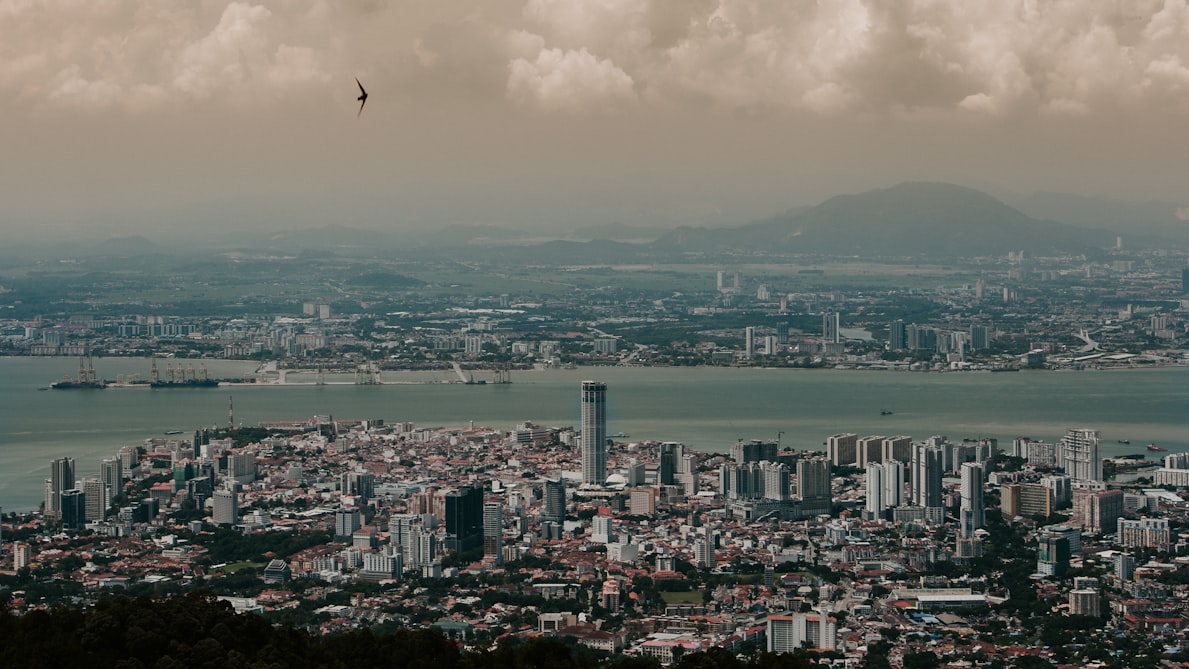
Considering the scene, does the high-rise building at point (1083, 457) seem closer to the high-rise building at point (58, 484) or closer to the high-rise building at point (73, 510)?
the high-rise building at point (73, 510)

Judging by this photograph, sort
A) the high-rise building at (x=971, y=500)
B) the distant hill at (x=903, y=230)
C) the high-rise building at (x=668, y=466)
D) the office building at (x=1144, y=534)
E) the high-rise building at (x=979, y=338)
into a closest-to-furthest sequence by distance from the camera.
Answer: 1. the office building at (x=1144, y=534)
2. the high-rise building at (x=971, y=500)
3. the high-rise building at (x=668, y=466)
4. the high-rise building at (x=979, y=338)
5. the distant hill at (x=903, y=230)

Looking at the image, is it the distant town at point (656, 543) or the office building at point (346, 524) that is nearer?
the distant town at point (656, 543)

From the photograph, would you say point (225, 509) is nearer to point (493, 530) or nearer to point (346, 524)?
point (346, 524)

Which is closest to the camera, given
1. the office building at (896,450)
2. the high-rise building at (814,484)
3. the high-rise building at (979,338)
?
the high-rise building at (814,484)


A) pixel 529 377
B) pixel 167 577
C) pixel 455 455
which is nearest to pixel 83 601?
pixel 167 577

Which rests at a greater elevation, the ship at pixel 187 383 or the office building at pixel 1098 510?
the ship at pixel 187 383

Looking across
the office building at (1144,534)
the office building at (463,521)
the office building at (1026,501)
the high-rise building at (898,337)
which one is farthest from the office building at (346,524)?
the high-rise building at (898,337)

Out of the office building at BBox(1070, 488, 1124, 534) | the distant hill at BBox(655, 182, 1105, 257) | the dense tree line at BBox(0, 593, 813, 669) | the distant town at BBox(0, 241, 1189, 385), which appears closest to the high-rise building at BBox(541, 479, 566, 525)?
the office building at BBox(1070, 488, 1124, 534)

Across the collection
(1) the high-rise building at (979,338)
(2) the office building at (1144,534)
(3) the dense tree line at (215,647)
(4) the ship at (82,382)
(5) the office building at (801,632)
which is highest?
(1) the high-rise building at (979,338)
